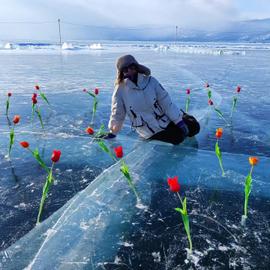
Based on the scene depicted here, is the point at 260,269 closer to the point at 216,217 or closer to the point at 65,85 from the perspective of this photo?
the point at 216,217

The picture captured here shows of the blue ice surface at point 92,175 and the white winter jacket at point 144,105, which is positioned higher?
the white winter jacket at point 144,105

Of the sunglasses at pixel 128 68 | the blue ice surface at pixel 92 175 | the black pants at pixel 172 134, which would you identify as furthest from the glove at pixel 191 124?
the sunglasses at pixel 128 68

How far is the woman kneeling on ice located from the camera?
394 cm

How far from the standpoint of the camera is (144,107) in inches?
163

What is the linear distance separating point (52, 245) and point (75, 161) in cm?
169

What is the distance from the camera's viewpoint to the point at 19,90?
9094mm

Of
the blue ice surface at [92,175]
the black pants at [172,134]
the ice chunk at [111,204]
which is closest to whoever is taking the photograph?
the ice chunk at [111,204]

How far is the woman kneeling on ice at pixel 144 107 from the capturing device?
12.9ft

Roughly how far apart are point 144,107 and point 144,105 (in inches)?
1.3

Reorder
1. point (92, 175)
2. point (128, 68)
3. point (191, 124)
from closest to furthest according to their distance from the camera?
1. point (92, 175)
2. point (128, 68)
3. point (191, 124)

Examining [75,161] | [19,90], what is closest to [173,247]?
[75,161]

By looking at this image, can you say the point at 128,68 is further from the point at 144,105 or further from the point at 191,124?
the point at 191,124

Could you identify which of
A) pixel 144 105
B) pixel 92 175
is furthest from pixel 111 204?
pixel 144 105

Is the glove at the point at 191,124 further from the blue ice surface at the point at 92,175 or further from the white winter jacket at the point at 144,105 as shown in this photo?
the white winter jacket at the point at 144,105
